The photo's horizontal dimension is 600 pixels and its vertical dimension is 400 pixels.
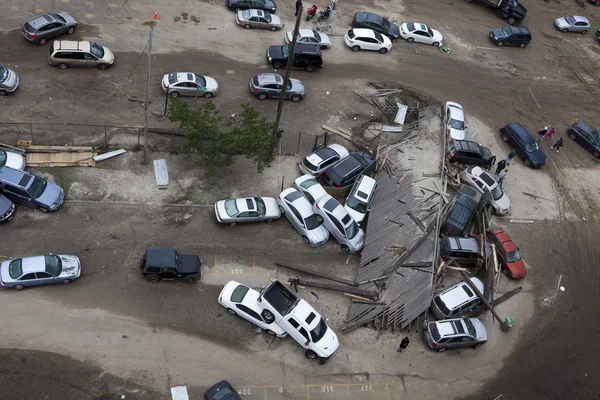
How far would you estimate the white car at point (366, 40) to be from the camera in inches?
1542

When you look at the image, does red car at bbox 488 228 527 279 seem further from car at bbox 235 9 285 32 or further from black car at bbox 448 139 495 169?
car at bbox 235 9 285 32

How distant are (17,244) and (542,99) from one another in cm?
3567

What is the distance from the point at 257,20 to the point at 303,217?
1797cm

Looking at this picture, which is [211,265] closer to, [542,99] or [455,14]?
[542,99]

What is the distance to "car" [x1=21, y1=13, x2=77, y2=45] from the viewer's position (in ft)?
113

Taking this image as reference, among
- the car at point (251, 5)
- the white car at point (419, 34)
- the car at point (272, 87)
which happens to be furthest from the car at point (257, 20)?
the white car at point (419, 34)

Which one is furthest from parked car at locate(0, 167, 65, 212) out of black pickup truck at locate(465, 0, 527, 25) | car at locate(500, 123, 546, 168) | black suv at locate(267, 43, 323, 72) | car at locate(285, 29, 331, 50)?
black pickup truck at locate(465, 0, 527, 25)

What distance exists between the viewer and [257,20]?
39.1 meters

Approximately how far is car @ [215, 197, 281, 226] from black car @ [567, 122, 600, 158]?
72.9ft

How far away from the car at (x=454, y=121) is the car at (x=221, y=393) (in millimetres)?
20714

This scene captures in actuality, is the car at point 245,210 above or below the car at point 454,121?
below

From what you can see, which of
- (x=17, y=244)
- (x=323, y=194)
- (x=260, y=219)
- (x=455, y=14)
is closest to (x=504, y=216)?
(x=323, y=194)

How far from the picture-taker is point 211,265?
26828 mm

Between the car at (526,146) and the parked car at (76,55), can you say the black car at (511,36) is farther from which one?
the parked car at (76,55)
